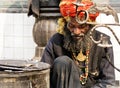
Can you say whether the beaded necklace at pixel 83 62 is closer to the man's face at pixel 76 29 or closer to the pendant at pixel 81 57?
the pendant at pixel 81 57

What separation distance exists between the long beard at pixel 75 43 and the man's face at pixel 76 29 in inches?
2.6

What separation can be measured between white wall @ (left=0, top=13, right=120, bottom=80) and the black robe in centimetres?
327

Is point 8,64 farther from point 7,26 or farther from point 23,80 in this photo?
point 7,26

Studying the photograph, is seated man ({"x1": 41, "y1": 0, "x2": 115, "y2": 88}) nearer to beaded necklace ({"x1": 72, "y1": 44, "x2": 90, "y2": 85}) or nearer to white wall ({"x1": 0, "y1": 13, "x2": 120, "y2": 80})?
beaded necklace ({"x1": 72, "y1": 44, "x2": 90, "y2": 85})

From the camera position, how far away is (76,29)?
10.7ft

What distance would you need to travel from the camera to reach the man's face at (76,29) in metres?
3.25

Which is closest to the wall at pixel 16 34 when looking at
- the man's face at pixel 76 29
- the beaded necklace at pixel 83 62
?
the beaded necklace at pixel 83 62

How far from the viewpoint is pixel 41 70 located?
2.81m

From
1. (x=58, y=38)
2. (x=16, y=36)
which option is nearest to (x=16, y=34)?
(x=16, y=36)

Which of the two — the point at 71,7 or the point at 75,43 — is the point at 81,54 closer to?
the point at 75,43

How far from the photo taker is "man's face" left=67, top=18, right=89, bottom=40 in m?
3.25

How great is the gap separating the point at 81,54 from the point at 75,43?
13cm

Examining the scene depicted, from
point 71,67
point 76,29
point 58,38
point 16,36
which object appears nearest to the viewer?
point 71,67

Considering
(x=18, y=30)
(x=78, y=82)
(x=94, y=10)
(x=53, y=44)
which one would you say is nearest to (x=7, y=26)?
(x=18, y=30)
